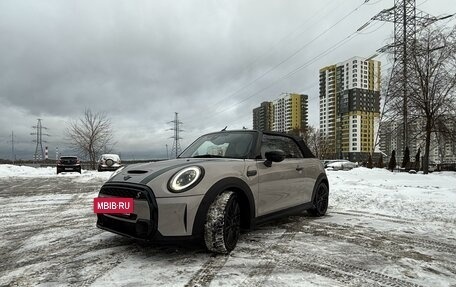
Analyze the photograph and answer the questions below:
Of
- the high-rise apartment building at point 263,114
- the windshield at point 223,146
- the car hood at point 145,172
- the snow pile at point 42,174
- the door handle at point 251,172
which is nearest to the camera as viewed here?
the car hood at point 145,172

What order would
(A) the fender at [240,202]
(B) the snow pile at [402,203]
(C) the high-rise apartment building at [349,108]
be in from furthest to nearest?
(C) the high-rise apartment building at [349,108] → (B) the snow pile at [402,203] → (A) the fender at [240,202]

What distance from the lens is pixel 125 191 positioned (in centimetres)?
373

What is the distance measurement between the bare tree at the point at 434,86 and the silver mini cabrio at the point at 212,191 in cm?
2032

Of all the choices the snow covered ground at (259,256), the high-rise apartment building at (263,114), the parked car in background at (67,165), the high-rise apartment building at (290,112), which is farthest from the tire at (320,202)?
A: the high-rise apartment building at (290,112)

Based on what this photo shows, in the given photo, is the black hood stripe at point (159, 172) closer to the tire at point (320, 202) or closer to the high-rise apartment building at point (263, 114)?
the tire at point (320, 202)

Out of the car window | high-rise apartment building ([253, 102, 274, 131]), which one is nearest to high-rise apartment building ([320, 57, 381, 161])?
high-rise apartment building ([253, 102, 274, 131])

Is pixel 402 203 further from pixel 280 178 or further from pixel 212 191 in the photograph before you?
pixel 212 191

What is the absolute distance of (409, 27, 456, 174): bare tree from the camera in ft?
71.9

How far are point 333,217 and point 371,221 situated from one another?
640 millimetres

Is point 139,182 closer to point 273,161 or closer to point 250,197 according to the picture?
point 250,197

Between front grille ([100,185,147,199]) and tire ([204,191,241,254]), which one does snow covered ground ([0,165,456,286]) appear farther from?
front grille ([100,185,147,199])

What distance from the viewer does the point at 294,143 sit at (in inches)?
233

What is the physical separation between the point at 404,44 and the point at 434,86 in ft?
12.2

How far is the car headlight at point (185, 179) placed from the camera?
359 cm
